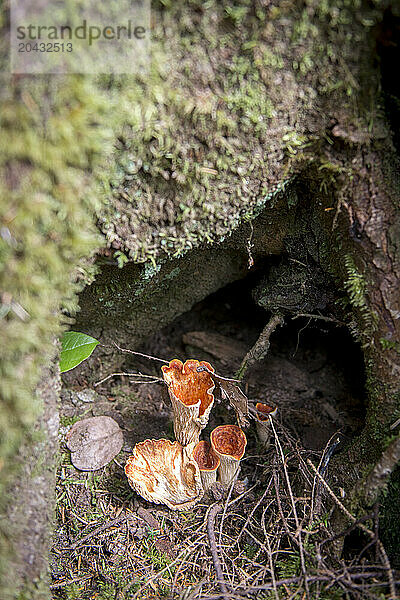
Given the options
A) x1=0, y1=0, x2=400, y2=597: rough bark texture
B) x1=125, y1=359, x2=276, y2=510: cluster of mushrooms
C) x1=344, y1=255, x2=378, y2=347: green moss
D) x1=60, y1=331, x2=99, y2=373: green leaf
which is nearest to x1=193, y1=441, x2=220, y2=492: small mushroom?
x1=125, y1=359, x2=276, y2=510: cluster of mushrooms

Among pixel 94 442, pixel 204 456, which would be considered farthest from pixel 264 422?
pixel 94 442

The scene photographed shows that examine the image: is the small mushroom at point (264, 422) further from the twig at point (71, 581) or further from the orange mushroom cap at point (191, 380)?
the twig at point (71, 581)

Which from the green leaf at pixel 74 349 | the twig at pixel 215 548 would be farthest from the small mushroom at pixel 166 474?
the green leaf at pixel 74 349

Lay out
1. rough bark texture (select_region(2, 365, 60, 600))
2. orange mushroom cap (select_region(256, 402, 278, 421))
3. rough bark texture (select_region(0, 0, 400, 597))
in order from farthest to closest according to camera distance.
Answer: orange mushroom cap (select_region(256, 402, 278, 421)) < rough bark texture (select_region(2, 365, 60, 600)) < rough bark texture (select_region(0, 0, 400, 597))

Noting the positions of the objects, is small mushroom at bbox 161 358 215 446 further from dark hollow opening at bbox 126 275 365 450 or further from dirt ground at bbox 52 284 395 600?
dark hollow opening at bbox 126 275 365 450

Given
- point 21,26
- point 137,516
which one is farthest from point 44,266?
point 137,516
